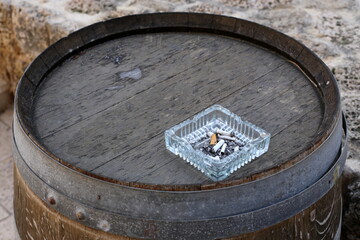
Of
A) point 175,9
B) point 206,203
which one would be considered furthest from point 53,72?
point 175,9

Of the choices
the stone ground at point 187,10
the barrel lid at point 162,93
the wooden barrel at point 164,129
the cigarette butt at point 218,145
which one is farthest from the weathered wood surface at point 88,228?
the stone ground at point 187,10

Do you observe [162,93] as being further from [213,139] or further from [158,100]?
[213,139]

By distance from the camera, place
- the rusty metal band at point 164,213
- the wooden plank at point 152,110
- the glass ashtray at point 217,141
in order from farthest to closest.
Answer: the wooden plank at point 152,110 < the glass ashtray at point 217,141 < the rusty metal band at point 164,213

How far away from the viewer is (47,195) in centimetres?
169

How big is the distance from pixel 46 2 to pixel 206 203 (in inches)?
91.0

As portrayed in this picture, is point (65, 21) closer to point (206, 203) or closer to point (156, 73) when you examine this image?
point (156, 73)

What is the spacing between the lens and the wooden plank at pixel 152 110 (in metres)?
1.79

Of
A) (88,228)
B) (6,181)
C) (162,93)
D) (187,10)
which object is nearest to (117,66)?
(162,93)

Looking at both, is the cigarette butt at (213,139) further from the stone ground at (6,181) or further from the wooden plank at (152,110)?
the stone ground at (6,181)

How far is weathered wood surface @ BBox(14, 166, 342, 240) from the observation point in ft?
5.47

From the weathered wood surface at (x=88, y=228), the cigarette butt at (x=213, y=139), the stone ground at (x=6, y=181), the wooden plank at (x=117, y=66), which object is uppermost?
the wooden plank at (x=117, y=66)

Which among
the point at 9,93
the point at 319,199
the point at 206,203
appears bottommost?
the point at 9,93

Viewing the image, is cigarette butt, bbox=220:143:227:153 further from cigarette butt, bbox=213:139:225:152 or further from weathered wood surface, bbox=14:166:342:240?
weathered wood surface, bbox=14:166:342:240

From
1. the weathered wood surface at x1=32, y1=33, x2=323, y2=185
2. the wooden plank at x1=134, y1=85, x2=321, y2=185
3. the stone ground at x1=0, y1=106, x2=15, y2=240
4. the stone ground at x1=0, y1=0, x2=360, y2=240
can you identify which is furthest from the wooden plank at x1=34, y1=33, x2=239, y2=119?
the stone ground at x1=0, y1=106, x2=15, y2=240
